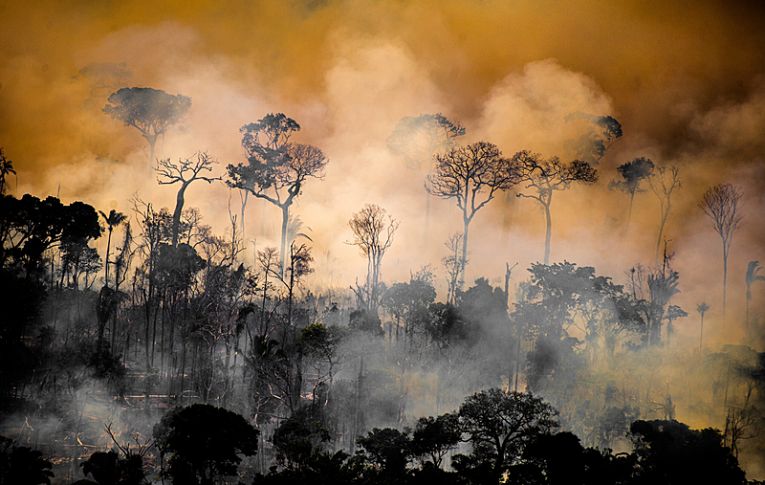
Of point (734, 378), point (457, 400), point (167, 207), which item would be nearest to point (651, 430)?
point (457, 400)

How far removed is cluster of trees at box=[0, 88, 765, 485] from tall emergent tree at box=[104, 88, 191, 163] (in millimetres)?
196

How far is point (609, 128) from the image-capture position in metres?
59.9

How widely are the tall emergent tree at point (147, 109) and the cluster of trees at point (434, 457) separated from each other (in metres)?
39.7

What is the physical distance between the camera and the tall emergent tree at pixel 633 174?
192ft

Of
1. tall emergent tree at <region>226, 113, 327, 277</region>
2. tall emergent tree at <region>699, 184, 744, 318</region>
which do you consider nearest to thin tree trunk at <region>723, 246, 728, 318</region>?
tall emergent tree at <region>699, 184, 744, 318</region>

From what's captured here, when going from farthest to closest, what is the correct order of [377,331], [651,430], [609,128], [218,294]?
[609,128], [377,331], [218,294], [651,430]

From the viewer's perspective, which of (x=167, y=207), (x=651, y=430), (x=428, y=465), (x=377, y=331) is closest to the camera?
(x=428, y=465)

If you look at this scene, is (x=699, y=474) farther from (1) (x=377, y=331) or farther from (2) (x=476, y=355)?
(1) (x=377, y=331)

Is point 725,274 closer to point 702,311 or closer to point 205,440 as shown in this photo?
point 702,311

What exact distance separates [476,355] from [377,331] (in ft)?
25.9

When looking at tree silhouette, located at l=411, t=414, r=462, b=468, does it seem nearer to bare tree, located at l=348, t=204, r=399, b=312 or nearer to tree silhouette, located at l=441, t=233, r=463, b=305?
bare tree, located at l=348, t=204, r=399, b=312

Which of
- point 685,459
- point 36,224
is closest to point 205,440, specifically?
point 685,459

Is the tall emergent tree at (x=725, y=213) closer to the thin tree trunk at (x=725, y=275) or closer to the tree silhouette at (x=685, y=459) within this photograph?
the thin tree trunk at (x=725, y=275)

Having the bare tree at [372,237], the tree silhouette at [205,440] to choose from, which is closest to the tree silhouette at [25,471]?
the tree silhouette at [205,440]
